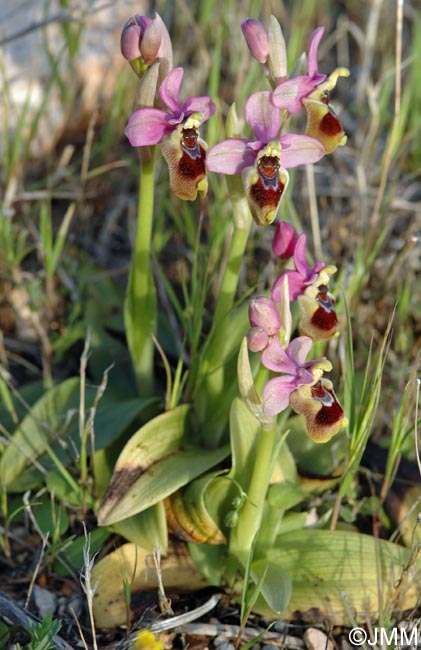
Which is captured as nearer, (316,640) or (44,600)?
(316,640)

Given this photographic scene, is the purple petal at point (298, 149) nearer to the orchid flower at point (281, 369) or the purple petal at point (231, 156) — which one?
the purple petal at point (231, 156)

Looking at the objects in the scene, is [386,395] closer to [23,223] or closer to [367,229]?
[367,229]

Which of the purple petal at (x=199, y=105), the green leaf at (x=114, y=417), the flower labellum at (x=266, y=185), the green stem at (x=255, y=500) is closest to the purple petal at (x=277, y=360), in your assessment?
the green stem at (x=255, y=500)

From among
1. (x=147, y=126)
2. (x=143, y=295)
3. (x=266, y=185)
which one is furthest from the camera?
(x=143, y=295)

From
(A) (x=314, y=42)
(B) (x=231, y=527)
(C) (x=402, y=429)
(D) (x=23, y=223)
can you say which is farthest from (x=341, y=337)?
(D) (x=23, y=223)

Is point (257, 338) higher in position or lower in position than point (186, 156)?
lower

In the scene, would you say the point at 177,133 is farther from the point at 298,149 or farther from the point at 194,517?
the point at 194,517

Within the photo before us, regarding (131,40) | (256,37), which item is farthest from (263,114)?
(131,40)
